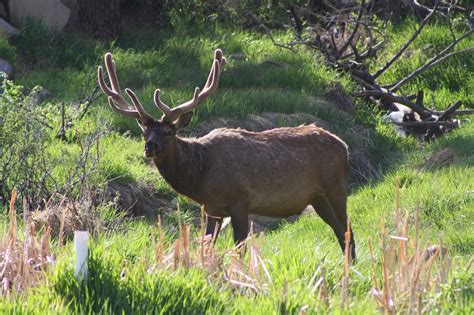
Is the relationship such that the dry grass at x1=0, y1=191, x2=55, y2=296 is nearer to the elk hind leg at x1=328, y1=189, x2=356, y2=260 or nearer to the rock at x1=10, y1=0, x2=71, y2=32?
the elk hind leg at x1=328, y1=189, x2=356, y2=260

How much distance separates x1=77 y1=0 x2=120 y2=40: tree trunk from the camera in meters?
17.9

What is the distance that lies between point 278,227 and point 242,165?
8.34 feet

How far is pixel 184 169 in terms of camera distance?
Answer: 1109 centimetres

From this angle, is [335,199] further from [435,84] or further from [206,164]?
[435,84]

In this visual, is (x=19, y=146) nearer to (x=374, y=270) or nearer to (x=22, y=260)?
(x=22, y=260)

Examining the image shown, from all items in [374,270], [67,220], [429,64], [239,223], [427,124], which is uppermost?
[374,270]

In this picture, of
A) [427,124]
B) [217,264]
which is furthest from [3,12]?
[217,264]

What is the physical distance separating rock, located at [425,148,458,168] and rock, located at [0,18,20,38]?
648cm

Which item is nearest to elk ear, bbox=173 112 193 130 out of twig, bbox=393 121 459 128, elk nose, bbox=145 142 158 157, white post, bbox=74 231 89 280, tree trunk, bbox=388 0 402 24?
elk nose, bbox=145 142 158 157

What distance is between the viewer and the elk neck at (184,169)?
11.1 m

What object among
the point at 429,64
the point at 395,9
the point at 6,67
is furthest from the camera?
the point at 395,9

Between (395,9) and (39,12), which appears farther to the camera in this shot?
(395,9)

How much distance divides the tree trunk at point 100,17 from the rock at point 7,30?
1.13 m

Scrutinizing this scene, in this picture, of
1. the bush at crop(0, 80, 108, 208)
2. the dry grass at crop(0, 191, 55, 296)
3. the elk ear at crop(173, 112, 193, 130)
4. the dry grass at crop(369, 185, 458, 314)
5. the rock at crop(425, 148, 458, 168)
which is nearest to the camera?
the dry grass at crop(369, 185, 458, 314)
